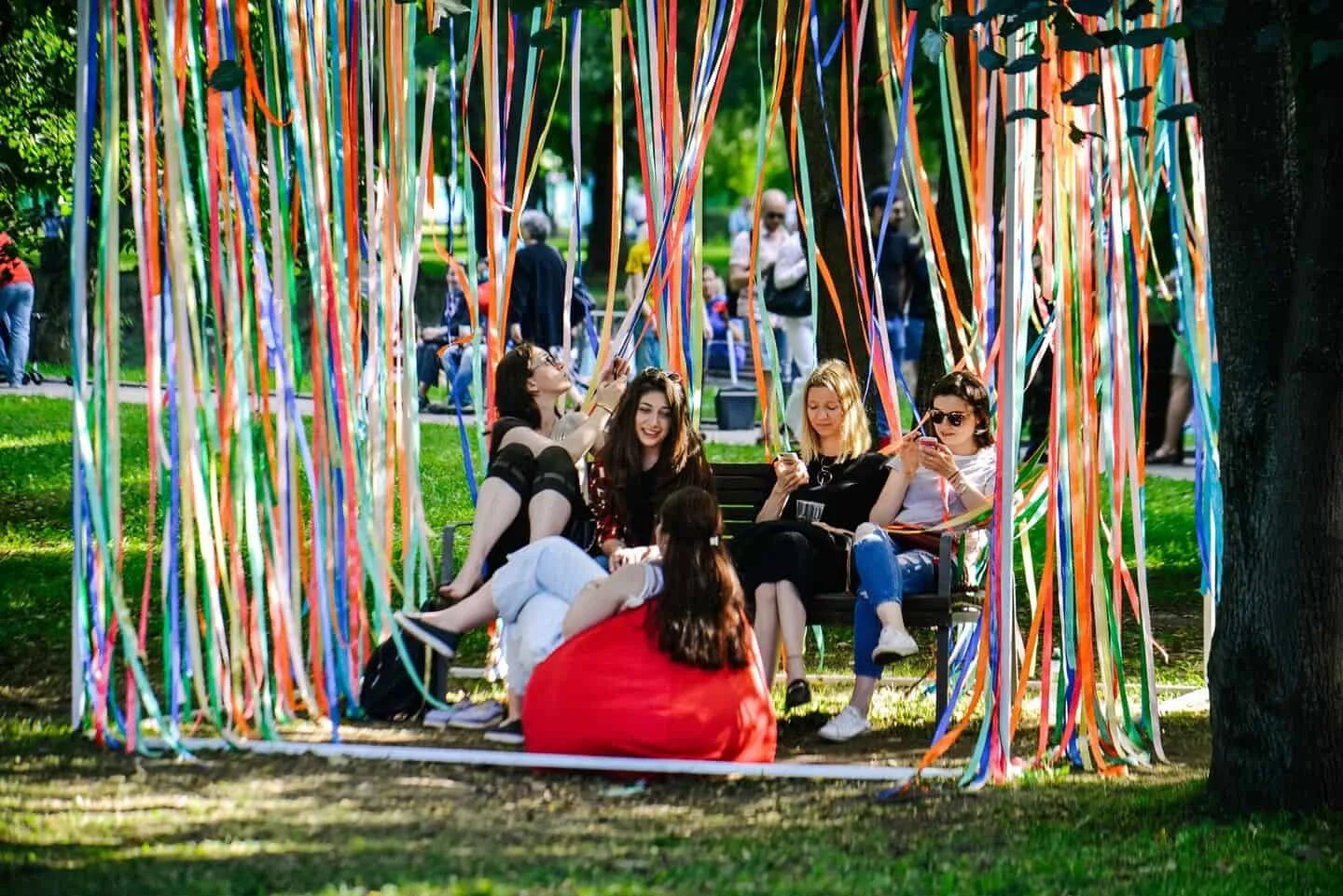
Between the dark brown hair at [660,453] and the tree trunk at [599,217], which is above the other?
the tree trunk at [599,217]

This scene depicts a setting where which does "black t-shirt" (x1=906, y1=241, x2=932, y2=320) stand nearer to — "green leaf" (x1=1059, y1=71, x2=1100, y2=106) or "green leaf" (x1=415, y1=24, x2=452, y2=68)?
"green leaf" (x1=415, y1=24, x2=452, y2=68)

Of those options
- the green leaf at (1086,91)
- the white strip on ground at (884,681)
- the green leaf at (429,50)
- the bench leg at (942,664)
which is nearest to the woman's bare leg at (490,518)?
the white strip on ground at (884,681)

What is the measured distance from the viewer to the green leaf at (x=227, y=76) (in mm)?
5000

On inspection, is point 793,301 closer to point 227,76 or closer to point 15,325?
point 15,325

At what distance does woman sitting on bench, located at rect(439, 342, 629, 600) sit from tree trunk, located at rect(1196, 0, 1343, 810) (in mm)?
2108

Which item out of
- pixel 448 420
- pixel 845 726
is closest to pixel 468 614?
pixel 845 726

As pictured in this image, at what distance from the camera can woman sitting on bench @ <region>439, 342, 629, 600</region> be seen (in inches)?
235

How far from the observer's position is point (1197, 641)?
7.48 m

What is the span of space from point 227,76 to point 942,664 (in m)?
2.55

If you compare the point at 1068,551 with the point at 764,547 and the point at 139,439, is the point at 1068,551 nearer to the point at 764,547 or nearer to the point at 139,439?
the point at 764,547

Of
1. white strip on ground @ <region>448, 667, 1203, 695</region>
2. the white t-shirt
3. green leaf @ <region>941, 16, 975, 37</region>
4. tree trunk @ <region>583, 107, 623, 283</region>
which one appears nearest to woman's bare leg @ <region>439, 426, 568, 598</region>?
white strip on ground @ <region>448, 667, 1203, 695</region>

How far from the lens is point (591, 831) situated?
448cm

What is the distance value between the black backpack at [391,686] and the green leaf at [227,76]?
64.5 inches

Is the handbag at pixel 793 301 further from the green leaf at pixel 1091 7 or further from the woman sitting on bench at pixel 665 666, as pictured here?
the green leaf at pixel 1091 7
